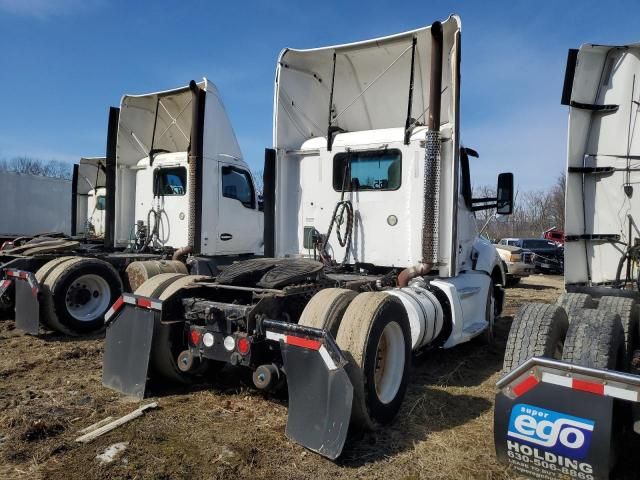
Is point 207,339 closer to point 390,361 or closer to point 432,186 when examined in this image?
point 390,361

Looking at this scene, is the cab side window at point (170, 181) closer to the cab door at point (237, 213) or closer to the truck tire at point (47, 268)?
the cab door at point (237, 213)

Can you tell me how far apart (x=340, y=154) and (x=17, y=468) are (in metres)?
4.92

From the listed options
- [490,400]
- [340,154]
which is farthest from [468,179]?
[490,400]

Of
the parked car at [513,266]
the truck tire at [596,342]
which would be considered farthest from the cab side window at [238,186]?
the parked car at [513,266]

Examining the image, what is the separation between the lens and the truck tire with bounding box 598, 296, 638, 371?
4.14 metres

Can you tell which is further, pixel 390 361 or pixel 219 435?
pixel 390 361

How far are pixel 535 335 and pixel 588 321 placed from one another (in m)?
0.36

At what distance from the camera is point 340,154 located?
6.75m

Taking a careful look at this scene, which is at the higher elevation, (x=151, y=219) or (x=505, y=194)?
(x=505, y=194)

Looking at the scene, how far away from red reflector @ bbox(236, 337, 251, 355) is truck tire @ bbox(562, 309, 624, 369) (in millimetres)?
2236

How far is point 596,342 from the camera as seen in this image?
327 centimetres

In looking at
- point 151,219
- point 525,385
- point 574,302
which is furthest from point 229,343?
point 151,219

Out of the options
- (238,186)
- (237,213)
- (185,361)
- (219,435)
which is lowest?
(219,435)

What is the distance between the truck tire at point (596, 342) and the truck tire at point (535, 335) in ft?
0.46
